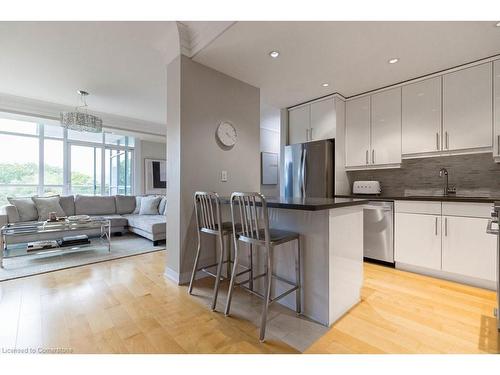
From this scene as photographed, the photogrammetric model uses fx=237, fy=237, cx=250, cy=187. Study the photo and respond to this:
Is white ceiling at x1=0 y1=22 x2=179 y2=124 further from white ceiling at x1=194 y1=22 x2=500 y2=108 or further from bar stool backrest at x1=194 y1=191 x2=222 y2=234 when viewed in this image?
bar stool backrest at x1=194 y1=191 x2=222 y2=234

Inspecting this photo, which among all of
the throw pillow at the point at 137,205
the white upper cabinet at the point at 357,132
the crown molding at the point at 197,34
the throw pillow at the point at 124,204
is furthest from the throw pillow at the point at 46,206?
the white upper cabinet at the point at 357,132

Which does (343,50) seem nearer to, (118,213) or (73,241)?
(73,241)

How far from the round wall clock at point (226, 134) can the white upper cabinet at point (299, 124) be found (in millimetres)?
1383

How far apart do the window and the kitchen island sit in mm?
5535

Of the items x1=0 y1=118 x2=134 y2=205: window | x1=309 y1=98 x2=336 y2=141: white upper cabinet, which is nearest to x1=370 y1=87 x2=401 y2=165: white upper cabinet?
x1=309 y1=98 x2=336 y2=141: white upper cabinet

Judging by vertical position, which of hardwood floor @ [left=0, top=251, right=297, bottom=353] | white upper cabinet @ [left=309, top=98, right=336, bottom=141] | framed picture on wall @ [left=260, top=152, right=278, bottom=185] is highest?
white upper cabinet @ [left=309, top=98, right=336, bottom=141]

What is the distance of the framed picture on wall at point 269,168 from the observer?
5.91 m

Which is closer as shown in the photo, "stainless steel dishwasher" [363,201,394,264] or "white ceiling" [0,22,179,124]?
"white ceiling" [0,22,179,124]

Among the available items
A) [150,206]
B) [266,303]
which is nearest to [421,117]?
[266,303]

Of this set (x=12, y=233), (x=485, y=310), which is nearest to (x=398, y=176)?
(x=485, y=310)

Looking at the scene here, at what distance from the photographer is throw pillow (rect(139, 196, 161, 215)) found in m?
4.86

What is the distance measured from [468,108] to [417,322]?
2358 millimetres

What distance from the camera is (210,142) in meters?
2.68

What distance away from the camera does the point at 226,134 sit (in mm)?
2805
